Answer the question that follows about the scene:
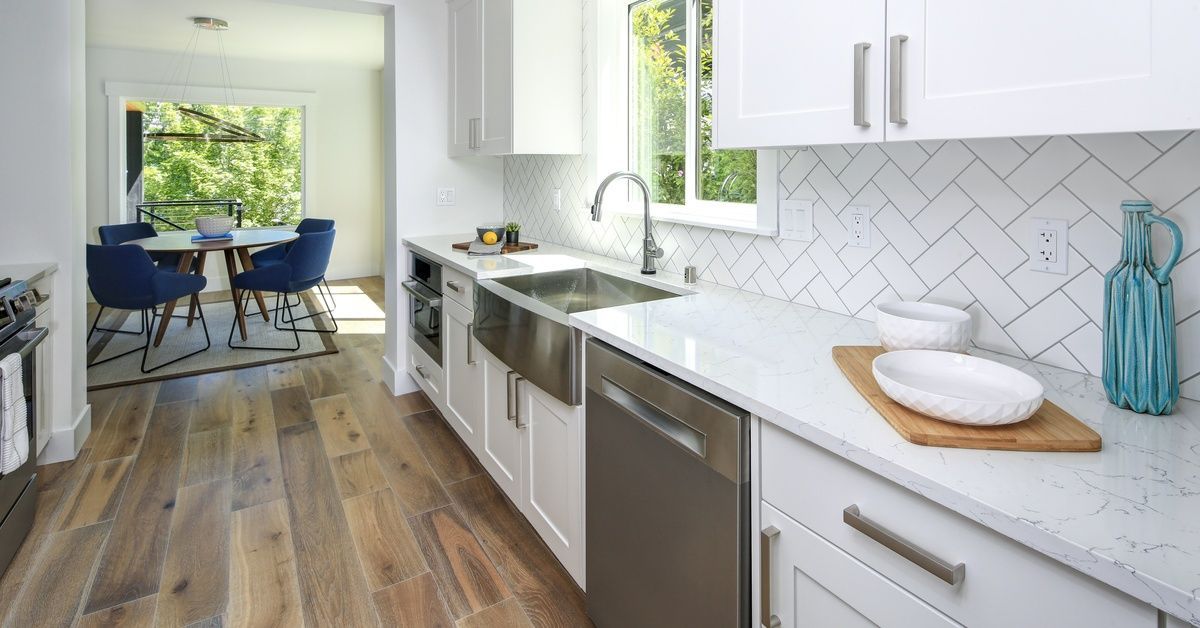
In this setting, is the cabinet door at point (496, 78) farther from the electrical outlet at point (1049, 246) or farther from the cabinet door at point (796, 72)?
the electrical outlet at point (1049, 246)

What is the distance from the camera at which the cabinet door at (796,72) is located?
1.16m

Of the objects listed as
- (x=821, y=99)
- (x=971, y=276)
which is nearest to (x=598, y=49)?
(x=821, y=99)

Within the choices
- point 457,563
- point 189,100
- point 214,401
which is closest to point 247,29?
point 189,100

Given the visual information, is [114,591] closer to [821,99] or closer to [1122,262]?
[821,99]

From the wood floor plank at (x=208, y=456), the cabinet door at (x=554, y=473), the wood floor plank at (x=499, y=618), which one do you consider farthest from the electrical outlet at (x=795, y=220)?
the wood floor plank at (x=208, y=456)

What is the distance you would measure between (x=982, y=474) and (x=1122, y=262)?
0.52 metres

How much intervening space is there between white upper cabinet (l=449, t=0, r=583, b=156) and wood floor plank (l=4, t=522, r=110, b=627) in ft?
6.97

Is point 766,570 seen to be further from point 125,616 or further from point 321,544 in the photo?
point 125,616

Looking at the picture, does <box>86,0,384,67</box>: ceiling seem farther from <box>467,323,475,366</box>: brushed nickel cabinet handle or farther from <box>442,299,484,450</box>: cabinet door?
<box>467,323,475,366</box>: brushed nickel cabinet handle

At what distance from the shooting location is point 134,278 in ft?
13.1

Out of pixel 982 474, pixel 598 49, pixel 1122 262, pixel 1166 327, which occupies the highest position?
pixel 598 49

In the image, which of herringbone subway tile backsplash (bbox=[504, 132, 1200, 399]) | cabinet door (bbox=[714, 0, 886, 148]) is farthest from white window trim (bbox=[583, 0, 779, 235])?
cabinet door (bbox=[714, 0, 886, 148])

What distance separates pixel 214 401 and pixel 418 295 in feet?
4.66

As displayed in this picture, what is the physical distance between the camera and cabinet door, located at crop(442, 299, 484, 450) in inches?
99.6
